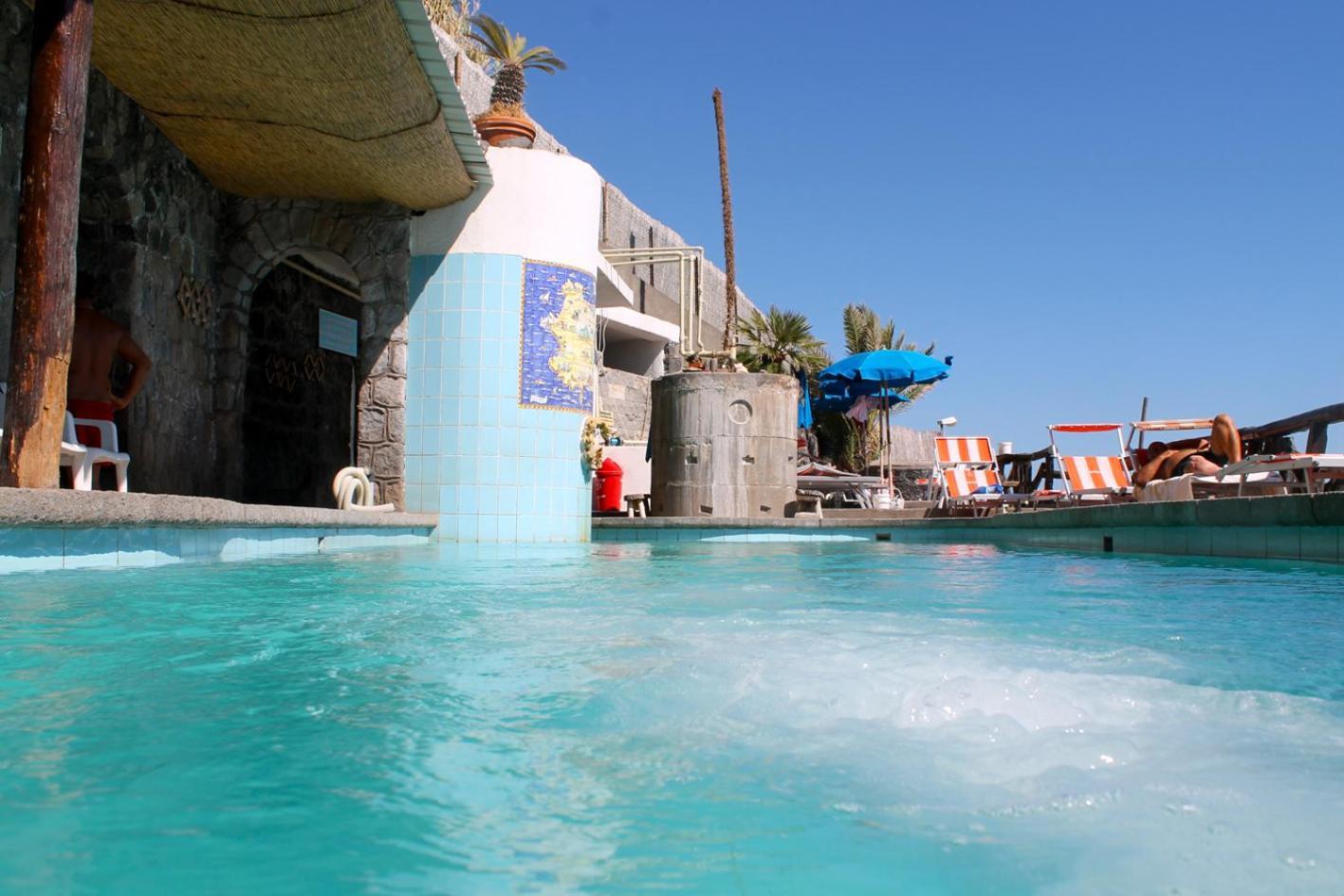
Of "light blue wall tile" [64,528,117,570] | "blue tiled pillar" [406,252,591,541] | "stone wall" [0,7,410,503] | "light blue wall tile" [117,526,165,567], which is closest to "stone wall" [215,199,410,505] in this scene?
"stone wall" [0,7,410,503]

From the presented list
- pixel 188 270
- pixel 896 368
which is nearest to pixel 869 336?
pixel 896 368

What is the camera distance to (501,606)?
11.5ft

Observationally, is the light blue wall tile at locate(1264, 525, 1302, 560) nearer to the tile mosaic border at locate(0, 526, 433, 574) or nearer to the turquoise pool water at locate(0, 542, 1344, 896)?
the turquoise pool water at locate(0, 542, 1344, 896)

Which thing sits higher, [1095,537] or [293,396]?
[293,396]

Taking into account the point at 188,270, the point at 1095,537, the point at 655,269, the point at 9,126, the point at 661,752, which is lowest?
the point at 661,752

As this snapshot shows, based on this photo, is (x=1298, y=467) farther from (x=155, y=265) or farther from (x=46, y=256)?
(x=155, y=265)

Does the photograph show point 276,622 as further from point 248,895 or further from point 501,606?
point 248,895

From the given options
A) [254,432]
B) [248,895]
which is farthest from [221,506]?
[254,432]

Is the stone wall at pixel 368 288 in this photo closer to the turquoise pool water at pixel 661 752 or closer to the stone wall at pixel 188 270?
the stone wall at pixel 188 270

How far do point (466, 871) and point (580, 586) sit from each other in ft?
10.7

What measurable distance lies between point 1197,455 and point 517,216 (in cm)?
645

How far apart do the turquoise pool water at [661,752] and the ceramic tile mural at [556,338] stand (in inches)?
256

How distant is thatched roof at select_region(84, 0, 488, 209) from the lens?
6070 mm

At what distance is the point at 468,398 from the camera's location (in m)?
9.44
